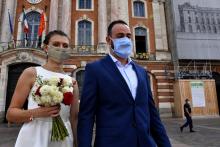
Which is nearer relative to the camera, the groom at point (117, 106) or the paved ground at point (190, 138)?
the groom at point (117, 106)

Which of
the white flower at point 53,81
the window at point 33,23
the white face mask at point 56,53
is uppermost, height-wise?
the window at point 33,23

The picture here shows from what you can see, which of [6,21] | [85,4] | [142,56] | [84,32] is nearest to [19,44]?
[6,21]

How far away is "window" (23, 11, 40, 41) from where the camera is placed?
67.9 ft

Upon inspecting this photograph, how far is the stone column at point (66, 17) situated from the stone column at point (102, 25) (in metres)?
2.58

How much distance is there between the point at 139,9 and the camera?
22500 mm

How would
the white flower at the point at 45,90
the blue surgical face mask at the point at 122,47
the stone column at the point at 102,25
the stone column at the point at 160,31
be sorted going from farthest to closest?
1. the stone column at the point at 160,31
2. the stone column at the point at 102,25
3. the blue surgical face mask at the point at 122,47
4. the white flower at the point at 45,90

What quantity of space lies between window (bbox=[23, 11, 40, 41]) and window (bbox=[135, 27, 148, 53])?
345 inches

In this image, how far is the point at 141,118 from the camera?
2.36 m

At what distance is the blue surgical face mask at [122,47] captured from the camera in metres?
2.61

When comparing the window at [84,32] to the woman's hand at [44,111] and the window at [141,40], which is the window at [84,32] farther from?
the woman's hand at [44,111]

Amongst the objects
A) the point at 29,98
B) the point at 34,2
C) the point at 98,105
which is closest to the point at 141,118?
the point at 98,105

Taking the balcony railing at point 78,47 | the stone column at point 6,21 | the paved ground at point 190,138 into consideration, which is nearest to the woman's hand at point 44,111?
the paved ground at point 190,138

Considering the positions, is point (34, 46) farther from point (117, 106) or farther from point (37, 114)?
point (117, 106)

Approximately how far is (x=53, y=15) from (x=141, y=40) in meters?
8.02
